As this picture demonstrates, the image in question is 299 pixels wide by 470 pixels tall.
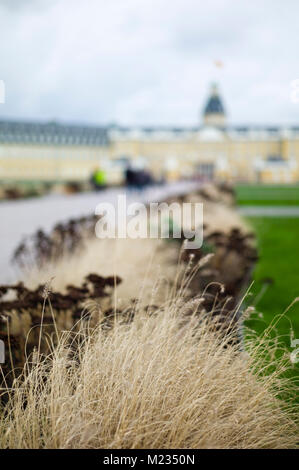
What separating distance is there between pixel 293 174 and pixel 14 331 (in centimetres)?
6938

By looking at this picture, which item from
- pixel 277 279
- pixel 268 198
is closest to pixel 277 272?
pixel 277 279

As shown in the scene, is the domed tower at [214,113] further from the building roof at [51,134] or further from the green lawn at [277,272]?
the green lawn at [277,272]

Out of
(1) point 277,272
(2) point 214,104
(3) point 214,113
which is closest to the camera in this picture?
(1) point 277,272

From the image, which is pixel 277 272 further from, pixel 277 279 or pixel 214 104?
pixel 214 104

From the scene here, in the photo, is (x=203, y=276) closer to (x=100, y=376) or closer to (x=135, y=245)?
(x=135, y=245)

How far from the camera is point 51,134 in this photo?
73.4 m

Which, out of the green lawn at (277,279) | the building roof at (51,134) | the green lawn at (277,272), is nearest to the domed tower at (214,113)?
the building roof at (51,134)

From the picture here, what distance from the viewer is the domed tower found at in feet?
251

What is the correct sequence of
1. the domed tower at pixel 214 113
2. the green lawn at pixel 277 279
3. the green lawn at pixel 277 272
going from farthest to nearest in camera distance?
the domed tower at pixel 214 113, the green lawn at pixel 277 272, the green lawn at pixel 277 279

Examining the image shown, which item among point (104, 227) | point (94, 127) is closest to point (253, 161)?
point (94, 127)

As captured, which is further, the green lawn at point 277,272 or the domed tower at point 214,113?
the domed tower at point 214,113

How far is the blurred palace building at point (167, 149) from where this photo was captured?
70.1 metres

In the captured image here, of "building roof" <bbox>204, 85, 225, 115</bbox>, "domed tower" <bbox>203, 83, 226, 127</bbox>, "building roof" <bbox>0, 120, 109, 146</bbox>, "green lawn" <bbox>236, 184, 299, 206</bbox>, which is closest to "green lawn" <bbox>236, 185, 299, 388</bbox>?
"green lawn" <bbox>236, 184, 299, 206</bbox>

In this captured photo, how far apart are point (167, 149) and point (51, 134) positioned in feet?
46.6
